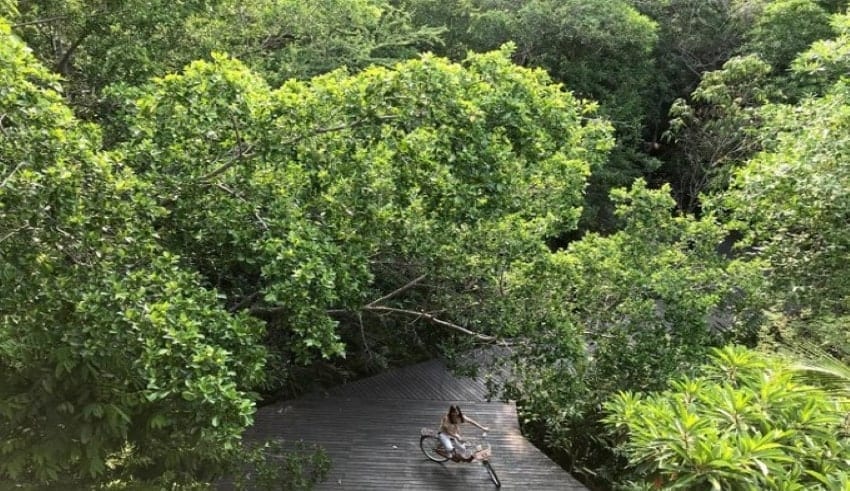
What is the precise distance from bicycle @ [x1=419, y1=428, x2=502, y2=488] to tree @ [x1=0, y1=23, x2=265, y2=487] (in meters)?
3.91

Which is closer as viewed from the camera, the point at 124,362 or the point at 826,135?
the point at 124,362

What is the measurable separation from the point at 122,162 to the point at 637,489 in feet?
13.8

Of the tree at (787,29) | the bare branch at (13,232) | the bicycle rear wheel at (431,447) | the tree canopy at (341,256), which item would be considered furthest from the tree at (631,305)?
the tree at (787,29)

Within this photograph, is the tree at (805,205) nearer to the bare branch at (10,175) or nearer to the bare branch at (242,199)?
the bare branch at (242,199)

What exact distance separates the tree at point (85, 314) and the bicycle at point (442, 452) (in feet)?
12.8

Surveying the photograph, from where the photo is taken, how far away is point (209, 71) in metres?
4.14

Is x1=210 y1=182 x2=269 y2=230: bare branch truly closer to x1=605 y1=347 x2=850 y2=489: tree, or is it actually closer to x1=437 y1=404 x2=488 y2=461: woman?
x1=605 y1=347 x2=850 y2=489: tree

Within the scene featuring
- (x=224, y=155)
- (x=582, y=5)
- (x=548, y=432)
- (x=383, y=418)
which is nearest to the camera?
(x=224, y=155)

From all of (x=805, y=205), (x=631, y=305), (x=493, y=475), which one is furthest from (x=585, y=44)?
(x=493, y=475)

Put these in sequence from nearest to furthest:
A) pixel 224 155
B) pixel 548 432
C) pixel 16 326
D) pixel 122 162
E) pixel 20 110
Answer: pixel 20 110
pixel 16 326
pixel 122 162
pixel 224 155
pixel 548 432

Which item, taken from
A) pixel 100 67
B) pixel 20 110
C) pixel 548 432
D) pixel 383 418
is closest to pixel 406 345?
pixel 383 418

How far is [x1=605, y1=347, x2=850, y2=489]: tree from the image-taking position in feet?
9.25

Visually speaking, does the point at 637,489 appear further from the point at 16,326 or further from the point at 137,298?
the point at 16,326

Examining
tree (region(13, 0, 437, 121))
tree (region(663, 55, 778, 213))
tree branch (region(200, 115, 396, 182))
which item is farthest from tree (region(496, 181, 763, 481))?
tree (region(663, 55, 778, 213))
